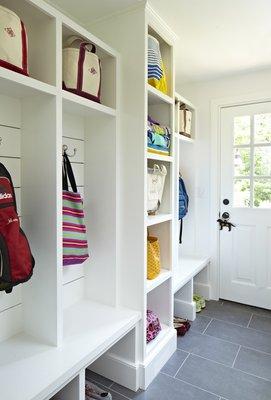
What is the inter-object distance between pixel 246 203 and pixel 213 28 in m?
1.60

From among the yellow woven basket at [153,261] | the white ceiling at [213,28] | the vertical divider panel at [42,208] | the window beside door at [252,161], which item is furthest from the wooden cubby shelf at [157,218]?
the white ceiling at [213,28]

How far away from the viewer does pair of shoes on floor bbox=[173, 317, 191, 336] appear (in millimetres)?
2344

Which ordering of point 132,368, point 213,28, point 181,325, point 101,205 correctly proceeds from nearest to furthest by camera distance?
1. point 132,368
2. point 101,205
3. point 213,28
4. point 181,325

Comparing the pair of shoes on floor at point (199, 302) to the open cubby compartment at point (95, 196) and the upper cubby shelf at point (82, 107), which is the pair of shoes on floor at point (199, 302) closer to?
the open cubby compartment at point (95, 196)

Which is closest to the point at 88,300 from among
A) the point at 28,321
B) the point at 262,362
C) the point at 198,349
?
the point at 28,321

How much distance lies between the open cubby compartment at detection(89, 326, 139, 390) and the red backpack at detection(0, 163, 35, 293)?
86 cm

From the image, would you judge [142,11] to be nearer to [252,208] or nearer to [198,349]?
[252,208]

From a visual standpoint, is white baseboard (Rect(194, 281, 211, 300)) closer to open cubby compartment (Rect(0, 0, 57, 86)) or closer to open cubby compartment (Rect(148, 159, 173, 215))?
open cubby compartment (Rect(148, 159, 173, 215))

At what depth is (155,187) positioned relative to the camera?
1907 millimetres

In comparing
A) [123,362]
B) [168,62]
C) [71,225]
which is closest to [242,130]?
[168,62]

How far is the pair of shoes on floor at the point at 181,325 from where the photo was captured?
2344 mm

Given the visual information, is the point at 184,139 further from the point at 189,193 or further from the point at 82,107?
the point at 82,107

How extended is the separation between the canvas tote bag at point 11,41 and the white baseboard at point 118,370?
1.71m

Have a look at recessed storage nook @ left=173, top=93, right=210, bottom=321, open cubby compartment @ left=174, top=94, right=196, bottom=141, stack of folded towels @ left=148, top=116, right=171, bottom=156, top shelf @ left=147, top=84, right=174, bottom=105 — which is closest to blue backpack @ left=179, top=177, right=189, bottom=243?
recessed storage nook @ left=173, top=93, right=210, bottom=321
